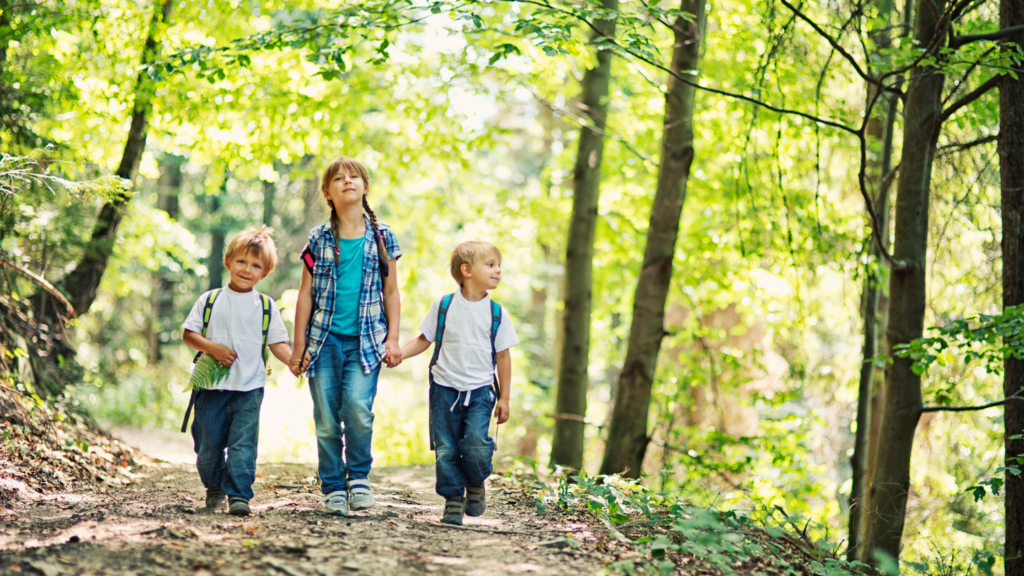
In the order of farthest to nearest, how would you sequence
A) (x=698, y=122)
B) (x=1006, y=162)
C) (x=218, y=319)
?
(x=698, y=122)
(x=1006, y=162)
(x=218, y=319)

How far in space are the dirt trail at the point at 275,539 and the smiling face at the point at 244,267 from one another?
1.26 meters

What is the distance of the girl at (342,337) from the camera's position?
4.20 m

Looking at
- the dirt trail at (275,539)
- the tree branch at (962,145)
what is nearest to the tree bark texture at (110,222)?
the dirt trail at (275,539)

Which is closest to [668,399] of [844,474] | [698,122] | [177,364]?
[698,122]

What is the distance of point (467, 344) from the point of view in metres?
4.20

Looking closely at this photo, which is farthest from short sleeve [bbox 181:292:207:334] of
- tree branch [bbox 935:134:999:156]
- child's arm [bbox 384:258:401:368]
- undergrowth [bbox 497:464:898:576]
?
tree branch [bbox 935:134:999:156]

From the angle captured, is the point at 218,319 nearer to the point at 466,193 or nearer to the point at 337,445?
the point at 337,445

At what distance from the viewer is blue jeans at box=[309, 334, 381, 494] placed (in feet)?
13.8

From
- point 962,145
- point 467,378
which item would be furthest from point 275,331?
point 962,145

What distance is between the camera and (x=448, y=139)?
9.42 metres

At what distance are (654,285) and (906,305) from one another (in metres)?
2.01

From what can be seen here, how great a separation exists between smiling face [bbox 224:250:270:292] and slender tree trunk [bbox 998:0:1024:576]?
5.10 m

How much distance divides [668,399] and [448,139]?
4126 mm

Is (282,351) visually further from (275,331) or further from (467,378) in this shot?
(467,378)
